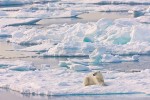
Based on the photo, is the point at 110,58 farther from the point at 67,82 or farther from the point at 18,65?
the point at 67,82

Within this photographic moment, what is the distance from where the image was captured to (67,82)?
366 inches

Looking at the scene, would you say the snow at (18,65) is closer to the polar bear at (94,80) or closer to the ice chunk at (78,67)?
the ice chunk at (78,67)

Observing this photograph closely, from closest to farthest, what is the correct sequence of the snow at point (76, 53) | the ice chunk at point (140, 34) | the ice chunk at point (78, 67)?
the snow at point (76, 53) → the ice chunk at point (78, 67) → the ice chunk at point (140, 34)

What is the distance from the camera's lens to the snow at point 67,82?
28.6 feet

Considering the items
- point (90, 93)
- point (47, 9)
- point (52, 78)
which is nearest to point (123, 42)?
point (52, 78)

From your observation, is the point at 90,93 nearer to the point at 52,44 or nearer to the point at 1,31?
the point at 52,44

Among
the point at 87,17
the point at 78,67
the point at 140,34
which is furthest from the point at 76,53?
the point at 87,17

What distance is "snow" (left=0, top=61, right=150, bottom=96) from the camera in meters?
8.70

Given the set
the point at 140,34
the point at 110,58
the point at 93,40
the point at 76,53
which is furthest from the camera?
the point at 93,40

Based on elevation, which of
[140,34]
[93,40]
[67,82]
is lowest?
[67,82]

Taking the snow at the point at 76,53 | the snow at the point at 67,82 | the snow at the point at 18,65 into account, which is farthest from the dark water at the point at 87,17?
the snow at the point at 67,82

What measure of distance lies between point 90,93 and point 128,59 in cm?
323

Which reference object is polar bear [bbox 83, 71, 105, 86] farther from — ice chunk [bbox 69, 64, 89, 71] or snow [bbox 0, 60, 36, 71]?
snow [bbox 0, 60, 36, 71]

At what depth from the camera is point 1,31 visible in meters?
16.7
